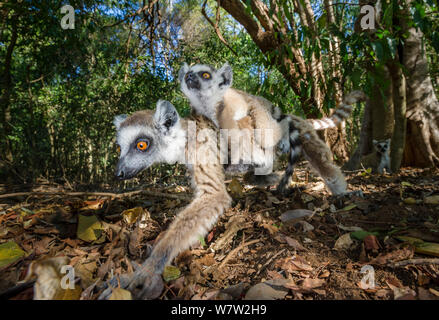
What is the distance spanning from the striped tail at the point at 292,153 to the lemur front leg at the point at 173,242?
4.47 ft

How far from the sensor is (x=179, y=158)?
290cm

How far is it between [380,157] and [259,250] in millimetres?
5412

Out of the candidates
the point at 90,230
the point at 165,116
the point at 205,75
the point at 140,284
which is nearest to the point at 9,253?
the point at 90,230

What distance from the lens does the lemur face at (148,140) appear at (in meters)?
2.60

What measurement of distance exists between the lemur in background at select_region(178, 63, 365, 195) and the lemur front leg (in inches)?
48.8

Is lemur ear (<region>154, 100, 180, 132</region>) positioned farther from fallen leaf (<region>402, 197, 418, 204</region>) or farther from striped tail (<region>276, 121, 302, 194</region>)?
fallen leaf (<region>402, 197, 418, 204</region>)

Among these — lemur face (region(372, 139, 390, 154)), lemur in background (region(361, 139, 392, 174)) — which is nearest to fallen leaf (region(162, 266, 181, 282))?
lemur in background (region(361, 139, 392, 174))

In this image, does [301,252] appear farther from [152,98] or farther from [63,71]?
[63,71]

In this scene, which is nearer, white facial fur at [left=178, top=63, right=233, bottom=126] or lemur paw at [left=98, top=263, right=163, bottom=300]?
lemur paw at [left=98, top=263, right=163, bottom=300]

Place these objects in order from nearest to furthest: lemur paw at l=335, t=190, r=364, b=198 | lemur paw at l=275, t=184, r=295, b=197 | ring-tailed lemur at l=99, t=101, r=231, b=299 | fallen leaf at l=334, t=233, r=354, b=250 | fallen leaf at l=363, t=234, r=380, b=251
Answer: fallen leaf at l=363, t=234, r=380, b=251 < fallen leaf at l=334, t=233, r=354, b=250 < ring-tailed lemur at l=99, t=101, r=231, b=299 < lemur paw at l=335, t=190, r=364, b=198 < lemur paw at l=275, t=184, r=295, b=197

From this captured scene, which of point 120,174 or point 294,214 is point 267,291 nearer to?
point 294,214

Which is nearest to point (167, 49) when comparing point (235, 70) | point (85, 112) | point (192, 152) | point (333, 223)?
point (235, 70)

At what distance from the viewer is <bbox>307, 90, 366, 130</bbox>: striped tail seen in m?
3.77
